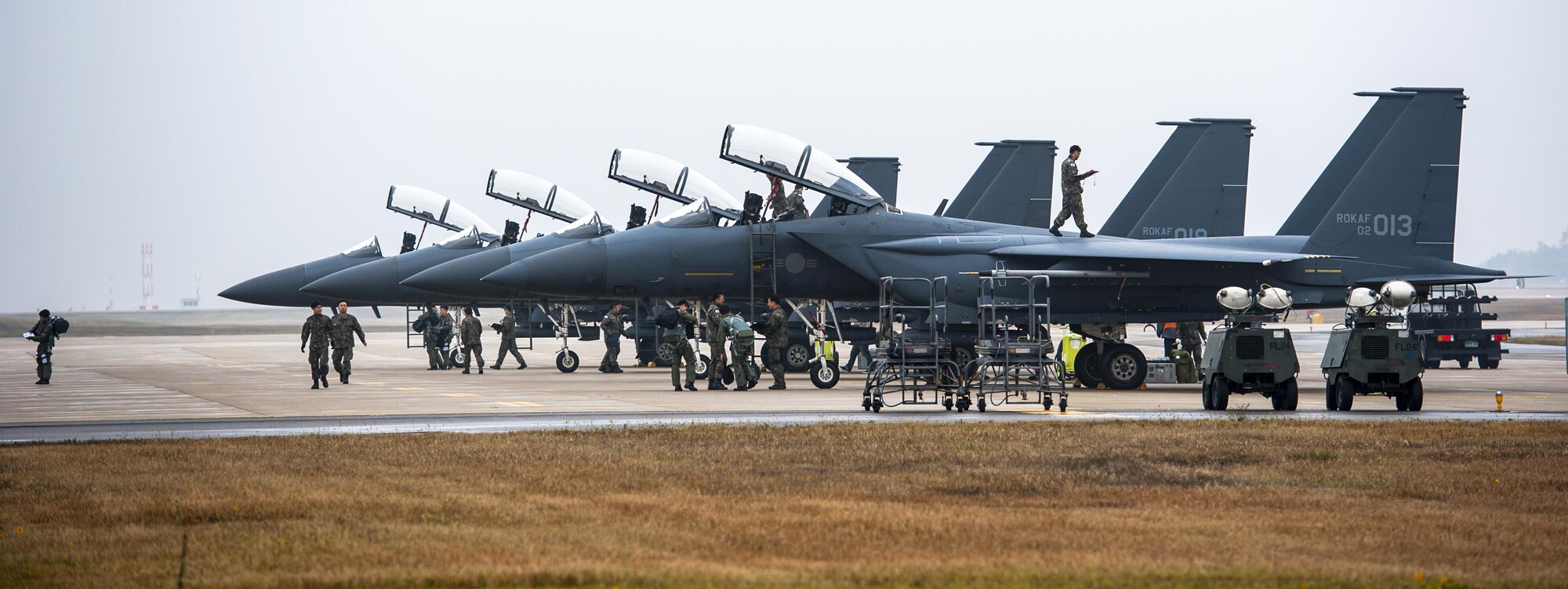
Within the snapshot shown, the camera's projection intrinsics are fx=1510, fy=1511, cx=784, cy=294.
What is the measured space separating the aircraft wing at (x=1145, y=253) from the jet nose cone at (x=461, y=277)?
7.95 m

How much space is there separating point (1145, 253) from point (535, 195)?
1335cm

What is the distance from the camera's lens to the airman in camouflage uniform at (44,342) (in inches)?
900

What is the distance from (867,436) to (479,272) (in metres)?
12.7

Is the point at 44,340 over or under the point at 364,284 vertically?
under

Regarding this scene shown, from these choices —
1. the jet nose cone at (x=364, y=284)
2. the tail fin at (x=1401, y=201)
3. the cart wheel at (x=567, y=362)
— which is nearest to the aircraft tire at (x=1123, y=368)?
the tail fin at (x=1401, y=201)

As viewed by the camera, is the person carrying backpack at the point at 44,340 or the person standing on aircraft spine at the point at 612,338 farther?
the person standing on aircraft spine at the point at 612,338

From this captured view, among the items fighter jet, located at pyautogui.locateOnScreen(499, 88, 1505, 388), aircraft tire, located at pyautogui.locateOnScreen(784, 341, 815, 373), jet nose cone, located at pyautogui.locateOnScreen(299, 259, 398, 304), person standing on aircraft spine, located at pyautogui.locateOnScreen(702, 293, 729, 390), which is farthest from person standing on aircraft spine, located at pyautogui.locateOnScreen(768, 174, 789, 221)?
jet nose cone, located at pyautogui.locateOnScreen(299, 259, 398, 304)

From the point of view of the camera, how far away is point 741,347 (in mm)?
19391

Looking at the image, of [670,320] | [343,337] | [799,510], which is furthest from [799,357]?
[799,510]

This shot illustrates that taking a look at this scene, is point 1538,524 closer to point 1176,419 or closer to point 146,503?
point 1176,419

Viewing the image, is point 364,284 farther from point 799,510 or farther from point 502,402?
point 799,510

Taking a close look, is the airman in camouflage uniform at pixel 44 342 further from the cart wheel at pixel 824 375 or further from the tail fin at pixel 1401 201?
the tail fin at pixel 1401 201

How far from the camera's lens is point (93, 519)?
784 cm

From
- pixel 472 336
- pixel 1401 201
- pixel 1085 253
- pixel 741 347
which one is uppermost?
pixel 1401 201
